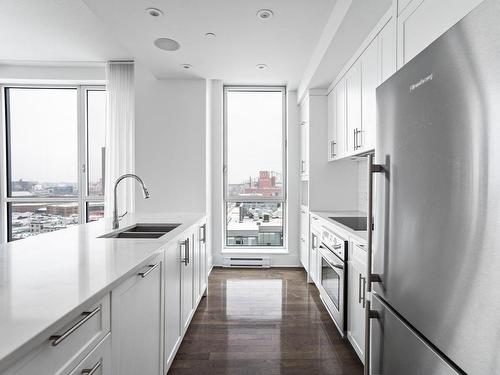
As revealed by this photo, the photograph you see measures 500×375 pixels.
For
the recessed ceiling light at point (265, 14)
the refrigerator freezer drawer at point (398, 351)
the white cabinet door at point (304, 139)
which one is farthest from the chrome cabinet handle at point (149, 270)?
the white cabinet door at point (304, 139)

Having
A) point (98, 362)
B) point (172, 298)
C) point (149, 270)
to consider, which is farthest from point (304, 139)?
point (98, 362)

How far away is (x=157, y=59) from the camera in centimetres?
319

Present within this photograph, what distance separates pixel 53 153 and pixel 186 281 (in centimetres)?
366

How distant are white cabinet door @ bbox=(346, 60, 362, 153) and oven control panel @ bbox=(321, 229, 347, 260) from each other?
0.80m

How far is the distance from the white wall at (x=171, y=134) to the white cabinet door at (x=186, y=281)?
5.01ft

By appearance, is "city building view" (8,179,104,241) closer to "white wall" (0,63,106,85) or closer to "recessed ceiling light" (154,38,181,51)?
"white wall" (0,63,106,85)

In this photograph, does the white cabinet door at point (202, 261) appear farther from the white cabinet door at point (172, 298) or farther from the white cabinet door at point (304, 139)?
the white cabinet door at point (304, 139)

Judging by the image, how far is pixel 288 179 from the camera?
428 centimetres

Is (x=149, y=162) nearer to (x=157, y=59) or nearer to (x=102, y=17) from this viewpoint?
(x=157, y=59)

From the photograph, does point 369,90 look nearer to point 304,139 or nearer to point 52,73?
point 304,139

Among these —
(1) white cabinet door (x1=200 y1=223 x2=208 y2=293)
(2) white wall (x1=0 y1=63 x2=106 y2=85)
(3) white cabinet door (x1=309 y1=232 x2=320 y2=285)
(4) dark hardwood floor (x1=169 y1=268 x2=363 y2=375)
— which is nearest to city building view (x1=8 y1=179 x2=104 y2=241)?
(2) white wall (x1=0 y1=63 x2=106 y2=85)

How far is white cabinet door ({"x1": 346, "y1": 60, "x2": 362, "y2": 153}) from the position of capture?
2486 mm

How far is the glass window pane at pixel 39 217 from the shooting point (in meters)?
4.46

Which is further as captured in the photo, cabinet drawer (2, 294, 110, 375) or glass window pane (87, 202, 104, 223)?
glass window pane (87, 202, 104, 223)
